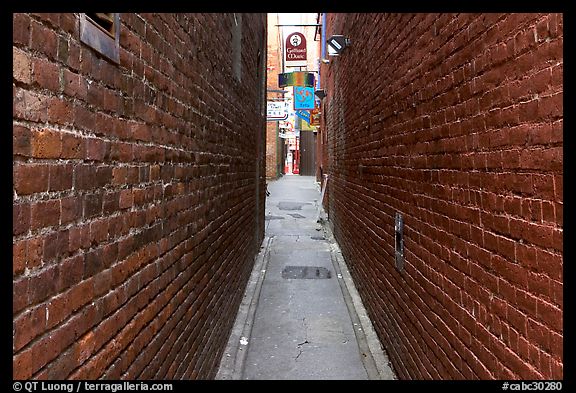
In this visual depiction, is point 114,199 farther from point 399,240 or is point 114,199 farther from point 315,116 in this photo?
point 315,116

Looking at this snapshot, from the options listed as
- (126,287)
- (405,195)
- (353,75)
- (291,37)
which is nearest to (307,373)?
(405,195)

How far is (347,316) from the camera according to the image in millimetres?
6254

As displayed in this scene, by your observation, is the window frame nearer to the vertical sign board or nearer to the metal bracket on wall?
the metal bracket on wall

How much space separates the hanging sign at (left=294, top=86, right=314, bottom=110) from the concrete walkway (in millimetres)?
13126

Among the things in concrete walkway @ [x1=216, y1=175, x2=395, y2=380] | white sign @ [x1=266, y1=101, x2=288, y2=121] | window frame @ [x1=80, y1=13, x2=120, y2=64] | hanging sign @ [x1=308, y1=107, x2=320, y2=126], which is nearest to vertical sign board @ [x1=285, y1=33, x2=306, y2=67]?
white sign @ [x1=266, y1=101, x2=288, y2=121]

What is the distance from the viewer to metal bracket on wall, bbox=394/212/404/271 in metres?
4.10

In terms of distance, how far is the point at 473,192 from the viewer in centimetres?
243

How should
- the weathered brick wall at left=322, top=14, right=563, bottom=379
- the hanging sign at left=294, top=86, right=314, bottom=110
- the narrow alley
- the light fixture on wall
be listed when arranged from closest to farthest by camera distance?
the narrow alley < the weathered brick wall at left=322, top=14, right=563, bottom=379 < the light fixture on wall < the hanging sign at left=294, top=86, right=314, bottom=110

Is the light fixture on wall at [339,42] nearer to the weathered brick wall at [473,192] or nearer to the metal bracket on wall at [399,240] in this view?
the weathered brick wall at [473,192]

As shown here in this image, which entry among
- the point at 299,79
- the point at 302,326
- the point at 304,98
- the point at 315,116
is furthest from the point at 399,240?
the point at 315,116

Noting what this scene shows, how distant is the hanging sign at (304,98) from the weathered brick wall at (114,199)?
18.3 metres

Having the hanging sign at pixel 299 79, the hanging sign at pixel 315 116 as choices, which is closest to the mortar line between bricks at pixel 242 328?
the hanging sign at pixel 299 79

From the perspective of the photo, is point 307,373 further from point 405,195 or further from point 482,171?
point 482,171

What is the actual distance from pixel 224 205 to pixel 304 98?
59.2ft
